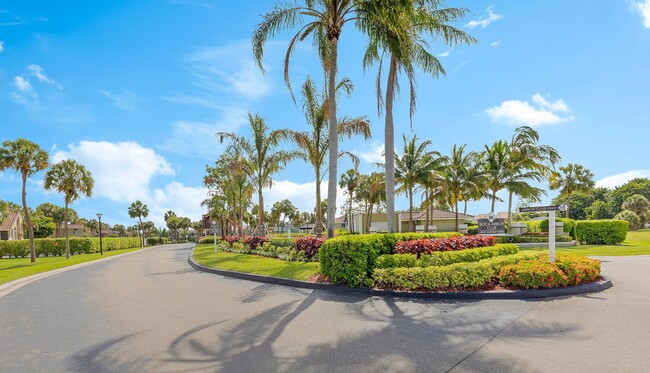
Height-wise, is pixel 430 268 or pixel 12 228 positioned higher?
pixel 430 268

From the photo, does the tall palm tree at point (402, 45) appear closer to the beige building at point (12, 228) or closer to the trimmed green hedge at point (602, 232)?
the trimmed green hedge at point (602, 232)

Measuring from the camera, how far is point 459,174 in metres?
37.2

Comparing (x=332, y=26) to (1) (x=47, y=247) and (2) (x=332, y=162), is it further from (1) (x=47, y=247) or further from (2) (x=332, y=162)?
(1) (x=47, y=247)

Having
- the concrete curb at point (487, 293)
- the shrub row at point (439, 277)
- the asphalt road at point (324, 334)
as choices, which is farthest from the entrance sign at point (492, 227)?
the shrub row at point (439, 277)

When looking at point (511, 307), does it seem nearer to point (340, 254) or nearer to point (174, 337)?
point (340, 254)

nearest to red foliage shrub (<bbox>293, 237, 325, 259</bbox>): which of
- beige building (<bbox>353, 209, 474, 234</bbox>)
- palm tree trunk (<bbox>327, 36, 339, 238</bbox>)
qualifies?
palm tree trunk (<bbox>327, 36, 339, 238</bbox>)

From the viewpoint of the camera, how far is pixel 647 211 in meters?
66.1

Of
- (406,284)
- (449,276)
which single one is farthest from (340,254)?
(449,276)

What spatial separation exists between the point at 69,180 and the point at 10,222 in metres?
38.5

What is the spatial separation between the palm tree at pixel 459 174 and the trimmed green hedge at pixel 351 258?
1055 inches

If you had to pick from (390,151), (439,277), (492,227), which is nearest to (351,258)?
(439,277)

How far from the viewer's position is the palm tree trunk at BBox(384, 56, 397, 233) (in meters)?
14.0

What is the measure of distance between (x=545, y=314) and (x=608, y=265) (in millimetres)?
9754

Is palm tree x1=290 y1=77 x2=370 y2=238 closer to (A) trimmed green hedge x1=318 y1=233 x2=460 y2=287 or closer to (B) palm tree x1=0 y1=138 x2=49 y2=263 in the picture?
(A) trimmed green hedge x1=318 y1=233 x2=460 y2=287
